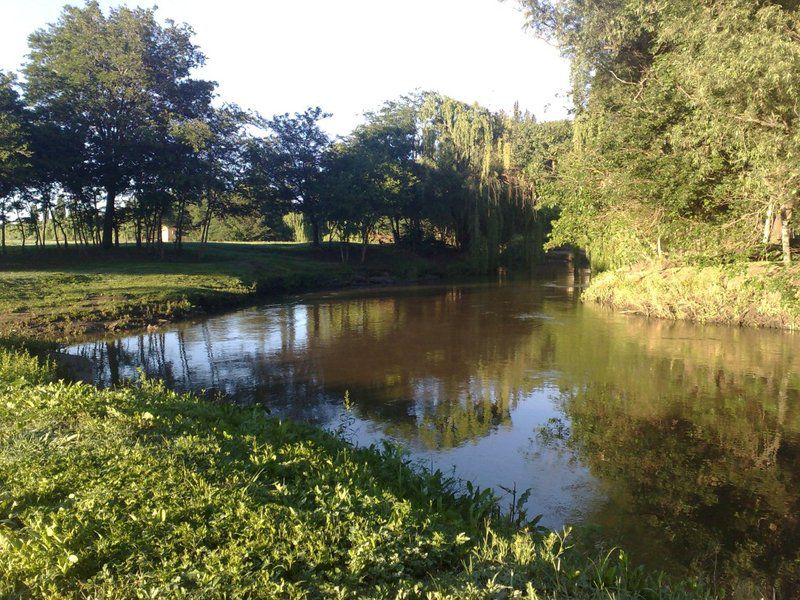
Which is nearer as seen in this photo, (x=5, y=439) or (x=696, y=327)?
(x=5, y=439)

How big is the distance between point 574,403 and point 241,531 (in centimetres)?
850

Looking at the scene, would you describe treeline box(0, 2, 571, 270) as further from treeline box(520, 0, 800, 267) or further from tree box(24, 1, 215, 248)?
treeline box(520, 0, 800, 267)

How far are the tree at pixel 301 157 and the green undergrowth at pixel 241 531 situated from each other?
4065 centimetres

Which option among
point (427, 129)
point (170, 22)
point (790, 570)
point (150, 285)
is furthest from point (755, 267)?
point (170, 22)

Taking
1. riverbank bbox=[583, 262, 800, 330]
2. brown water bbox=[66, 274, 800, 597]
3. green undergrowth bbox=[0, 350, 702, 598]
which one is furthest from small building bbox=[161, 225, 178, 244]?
green undergrowth bbox=[0, 350, 702, 598]

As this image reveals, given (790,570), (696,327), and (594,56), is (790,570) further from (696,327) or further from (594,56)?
(594,56)

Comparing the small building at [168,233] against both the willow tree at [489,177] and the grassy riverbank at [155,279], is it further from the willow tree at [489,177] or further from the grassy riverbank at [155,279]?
the willow tree at [489,177]

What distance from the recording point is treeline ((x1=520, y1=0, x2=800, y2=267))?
37.5ft

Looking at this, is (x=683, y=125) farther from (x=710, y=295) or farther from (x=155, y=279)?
(x=155, y=279)

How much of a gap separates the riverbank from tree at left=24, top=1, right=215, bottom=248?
2664 centimetres

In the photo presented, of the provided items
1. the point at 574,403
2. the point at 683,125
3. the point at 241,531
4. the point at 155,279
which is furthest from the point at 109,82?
the point at 241,531

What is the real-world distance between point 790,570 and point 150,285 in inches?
949

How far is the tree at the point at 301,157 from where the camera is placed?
1796 inches

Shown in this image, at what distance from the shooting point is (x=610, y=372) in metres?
13.7
